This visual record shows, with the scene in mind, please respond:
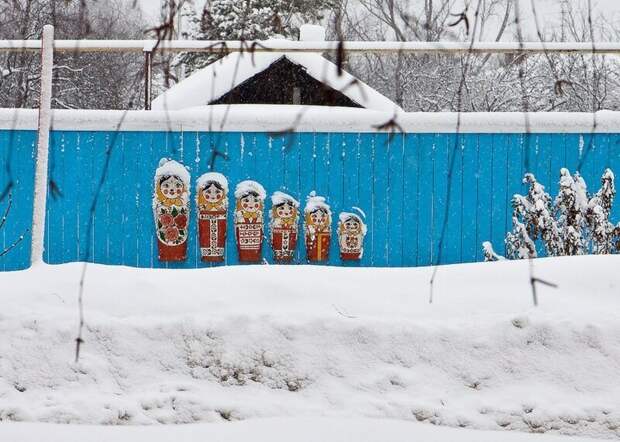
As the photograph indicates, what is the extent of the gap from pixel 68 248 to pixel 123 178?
643 mm

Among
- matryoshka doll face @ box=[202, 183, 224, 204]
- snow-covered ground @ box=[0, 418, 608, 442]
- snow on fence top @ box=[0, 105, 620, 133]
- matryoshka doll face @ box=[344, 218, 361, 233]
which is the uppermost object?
snow on fence top @ box=[0, 105, 620, 133]

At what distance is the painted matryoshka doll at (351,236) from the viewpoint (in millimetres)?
6438

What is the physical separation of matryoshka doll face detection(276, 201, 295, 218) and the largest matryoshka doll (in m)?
0.12

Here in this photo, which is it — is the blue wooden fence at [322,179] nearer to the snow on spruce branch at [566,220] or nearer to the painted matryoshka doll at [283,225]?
the painted matryoshka doll at [283,225]

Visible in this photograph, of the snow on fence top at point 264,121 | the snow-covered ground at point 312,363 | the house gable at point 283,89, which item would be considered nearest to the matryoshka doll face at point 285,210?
the snow on fence top at point 264,121

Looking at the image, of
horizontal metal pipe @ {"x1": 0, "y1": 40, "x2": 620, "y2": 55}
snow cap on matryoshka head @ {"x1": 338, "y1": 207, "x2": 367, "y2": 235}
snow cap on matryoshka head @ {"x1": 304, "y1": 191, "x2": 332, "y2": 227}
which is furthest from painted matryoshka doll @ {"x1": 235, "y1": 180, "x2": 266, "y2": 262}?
horizontal metal pipe @ {"x1": 0, "y1": 40, "x2": 620, "y2": 55}

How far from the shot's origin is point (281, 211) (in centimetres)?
642

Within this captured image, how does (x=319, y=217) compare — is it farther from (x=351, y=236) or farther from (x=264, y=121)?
(x=264, y=121)

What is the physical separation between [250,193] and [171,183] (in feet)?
1.84

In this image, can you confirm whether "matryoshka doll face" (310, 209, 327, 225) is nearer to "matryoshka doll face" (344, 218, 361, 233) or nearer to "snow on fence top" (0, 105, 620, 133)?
"matryoshka doll face" (344, 218, 361, 233)

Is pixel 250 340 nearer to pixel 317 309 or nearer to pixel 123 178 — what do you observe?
pixel 317 309

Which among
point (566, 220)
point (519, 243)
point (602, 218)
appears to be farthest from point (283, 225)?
point (602, 218)

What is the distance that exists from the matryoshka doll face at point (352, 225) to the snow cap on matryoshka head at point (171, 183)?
3.79 ft

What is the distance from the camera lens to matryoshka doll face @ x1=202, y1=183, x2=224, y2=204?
6387 mm
